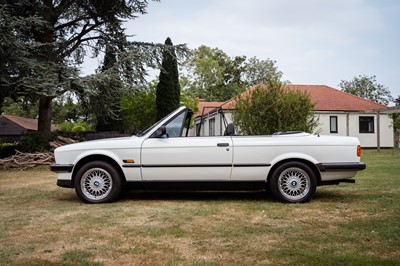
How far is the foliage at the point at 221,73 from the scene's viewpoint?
2296 inches

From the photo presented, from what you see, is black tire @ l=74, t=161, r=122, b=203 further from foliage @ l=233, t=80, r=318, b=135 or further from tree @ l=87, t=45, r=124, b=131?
tree @ l=87, t=45, r=124, b=131

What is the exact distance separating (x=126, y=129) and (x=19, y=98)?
36.1 feet

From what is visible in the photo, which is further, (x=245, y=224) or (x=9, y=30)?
(x=9, y=30)

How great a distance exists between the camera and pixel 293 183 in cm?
705

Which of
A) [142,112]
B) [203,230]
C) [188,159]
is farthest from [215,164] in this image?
[142,112]

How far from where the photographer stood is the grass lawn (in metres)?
4.00

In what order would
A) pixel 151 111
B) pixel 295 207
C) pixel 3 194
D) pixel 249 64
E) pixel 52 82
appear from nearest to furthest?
1. pixel 295 207
2. pixel 3 194
3. pixel 52 82
4. pixel 151 111
5. pixel 249 64

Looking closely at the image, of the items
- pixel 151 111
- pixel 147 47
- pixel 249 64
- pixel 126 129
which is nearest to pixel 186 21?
pixel 147 47

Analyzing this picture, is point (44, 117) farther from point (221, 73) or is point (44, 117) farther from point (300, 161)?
point (221, 73)

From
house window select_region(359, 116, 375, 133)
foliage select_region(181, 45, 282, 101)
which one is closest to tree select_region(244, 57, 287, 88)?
foliage select_region(181, 45, 282, 101)

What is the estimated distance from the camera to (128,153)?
7.15 meters

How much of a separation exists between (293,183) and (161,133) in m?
2.36

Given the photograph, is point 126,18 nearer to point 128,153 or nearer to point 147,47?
point 147,47

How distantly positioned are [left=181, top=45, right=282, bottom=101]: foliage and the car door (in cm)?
4944
